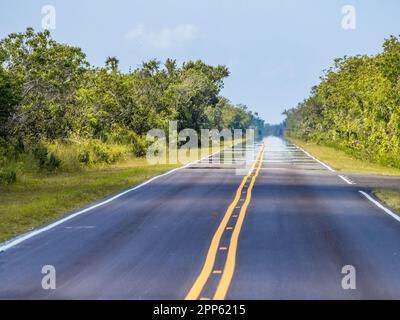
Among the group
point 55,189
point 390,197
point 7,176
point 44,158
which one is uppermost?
point 44,158

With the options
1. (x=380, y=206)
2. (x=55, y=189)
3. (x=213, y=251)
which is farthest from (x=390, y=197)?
(x=213, y=251)

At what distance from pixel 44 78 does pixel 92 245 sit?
1724 cm

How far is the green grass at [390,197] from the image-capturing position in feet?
67.2

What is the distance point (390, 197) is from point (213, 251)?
11.7 meters

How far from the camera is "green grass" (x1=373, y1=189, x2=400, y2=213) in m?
20.5

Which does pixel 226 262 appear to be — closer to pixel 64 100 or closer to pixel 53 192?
pixel 53 192

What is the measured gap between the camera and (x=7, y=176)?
2477 cm

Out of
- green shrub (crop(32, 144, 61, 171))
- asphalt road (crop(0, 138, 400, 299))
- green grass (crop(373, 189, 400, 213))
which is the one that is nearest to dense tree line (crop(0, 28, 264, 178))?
green shrub (crop(32, 144, 61, 171))

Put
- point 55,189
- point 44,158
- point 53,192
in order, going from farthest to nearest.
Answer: point 44,158
point 55,189
point 53,192

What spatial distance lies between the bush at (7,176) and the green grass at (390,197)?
12.4 metres

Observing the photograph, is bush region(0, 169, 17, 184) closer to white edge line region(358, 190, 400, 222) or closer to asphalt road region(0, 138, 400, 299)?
asphalt road region(0, 138, 400, 299)

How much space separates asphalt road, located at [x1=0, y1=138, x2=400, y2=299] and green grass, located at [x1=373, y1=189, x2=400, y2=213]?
761mm
